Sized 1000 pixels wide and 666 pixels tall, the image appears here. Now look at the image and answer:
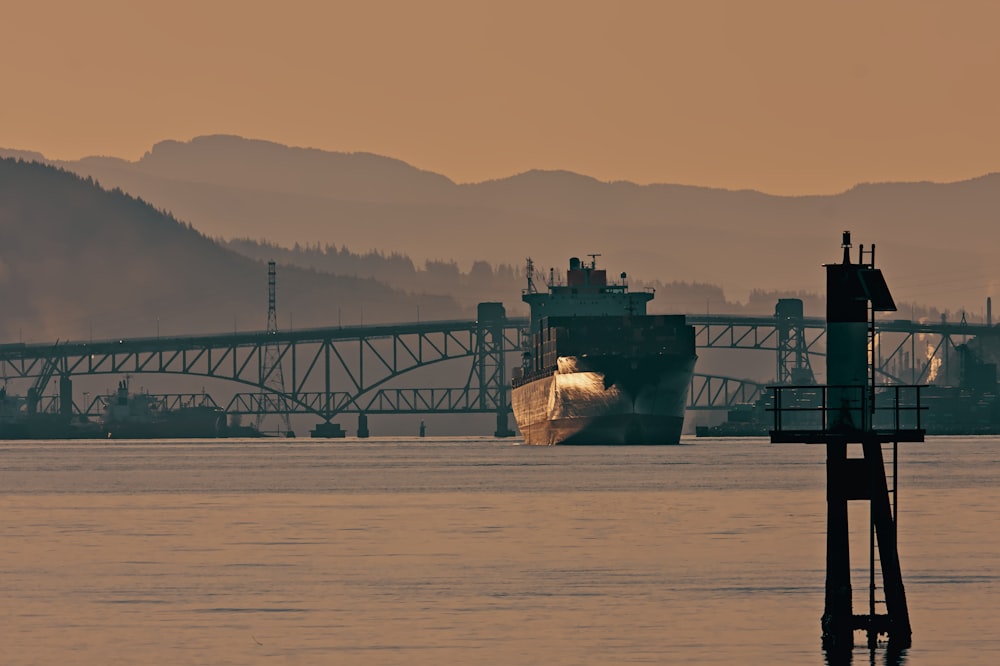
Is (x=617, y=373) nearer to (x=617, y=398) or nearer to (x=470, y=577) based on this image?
(x=617, y=398)

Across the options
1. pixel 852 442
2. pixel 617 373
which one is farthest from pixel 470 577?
pixel 617 373

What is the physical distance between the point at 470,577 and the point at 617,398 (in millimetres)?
132250

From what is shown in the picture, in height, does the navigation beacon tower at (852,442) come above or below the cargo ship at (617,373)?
below

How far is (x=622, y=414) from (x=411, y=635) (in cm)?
14540

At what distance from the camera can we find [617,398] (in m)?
183

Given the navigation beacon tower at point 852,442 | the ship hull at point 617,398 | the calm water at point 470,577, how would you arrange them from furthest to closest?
the ship hull at point 617,398 < the calm water at point 470,577 < the navigation beacon tower at point 852,442

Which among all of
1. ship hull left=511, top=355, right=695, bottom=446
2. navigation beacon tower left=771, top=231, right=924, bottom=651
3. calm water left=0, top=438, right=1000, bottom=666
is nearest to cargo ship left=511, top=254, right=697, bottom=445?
ship hull left=511, top=355, right=695, bottom=446

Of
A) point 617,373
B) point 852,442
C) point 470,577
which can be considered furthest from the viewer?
point 617,373

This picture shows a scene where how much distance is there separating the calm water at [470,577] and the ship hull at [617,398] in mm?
75965

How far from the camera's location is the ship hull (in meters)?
179

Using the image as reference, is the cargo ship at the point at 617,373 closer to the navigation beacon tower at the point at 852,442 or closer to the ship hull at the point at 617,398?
the ship hull at the point at 617,398

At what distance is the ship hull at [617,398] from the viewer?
587ft

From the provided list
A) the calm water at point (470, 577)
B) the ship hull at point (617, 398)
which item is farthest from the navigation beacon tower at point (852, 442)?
the ship hull at point (617, 398)

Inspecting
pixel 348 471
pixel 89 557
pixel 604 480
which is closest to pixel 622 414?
pixel 348 471
